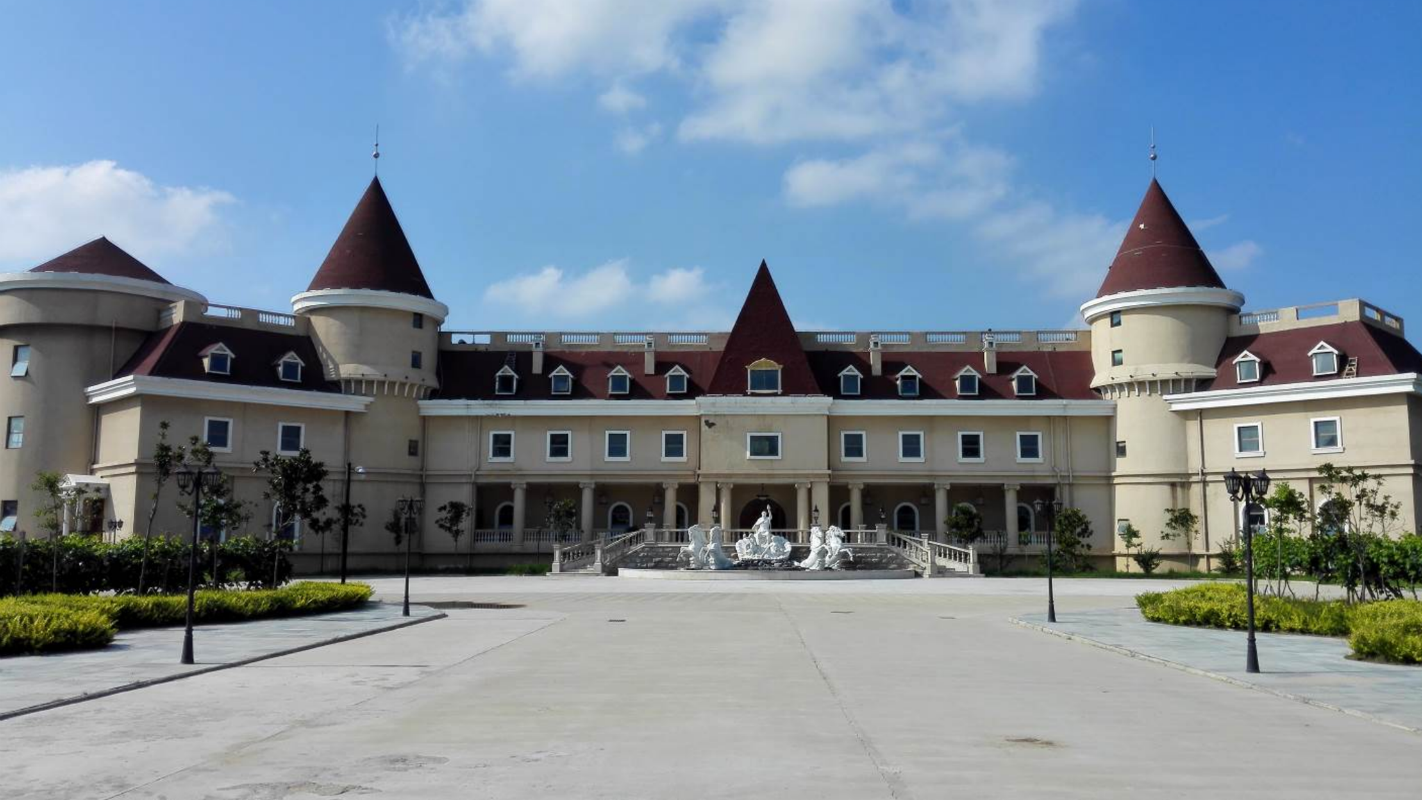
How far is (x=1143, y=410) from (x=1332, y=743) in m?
40.9

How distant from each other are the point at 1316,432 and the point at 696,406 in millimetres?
26116

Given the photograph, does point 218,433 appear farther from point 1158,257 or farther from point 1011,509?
A: point 1158,257

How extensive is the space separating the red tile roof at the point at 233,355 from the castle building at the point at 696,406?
0.37 feet

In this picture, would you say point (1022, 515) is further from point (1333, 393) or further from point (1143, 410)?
point (1333, 393)

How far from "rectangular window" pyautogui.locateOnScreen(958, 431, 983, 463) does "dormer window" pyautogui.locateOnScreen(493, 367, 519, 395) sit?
21437 millimetres

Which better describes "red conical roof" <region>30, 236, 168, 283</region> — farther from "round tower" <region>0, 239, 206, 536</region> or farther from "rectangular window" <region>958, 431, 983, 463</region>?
"rectangular window" <region>958, 431, 983, 463</region>

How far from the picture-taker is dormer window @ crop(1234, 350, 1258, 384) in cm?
4581

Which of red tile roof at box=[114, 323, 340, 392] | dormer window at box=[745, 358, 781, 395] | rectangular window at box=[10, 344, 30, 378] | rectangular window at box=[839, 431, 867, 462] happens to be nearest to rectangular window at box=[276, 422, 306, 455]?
red tile roof at box=[114, 323, 340, 392]

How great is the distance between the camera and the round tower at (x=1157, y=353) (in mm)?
47156

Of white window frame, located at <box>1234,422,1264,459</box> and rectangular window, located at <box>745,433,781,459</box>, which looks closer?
white window frame, located at <box>1234,422,1264,459</box>

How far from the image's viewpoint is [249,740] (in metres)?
9.59

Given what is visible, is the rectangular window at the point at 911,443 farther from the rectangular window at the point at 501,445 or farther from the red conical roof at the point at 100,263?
the red conical roof at the point at 100,263

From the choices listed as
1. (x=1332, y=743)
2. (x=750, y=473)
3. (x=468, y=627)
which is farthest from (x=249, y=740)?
(x=750, y=473)

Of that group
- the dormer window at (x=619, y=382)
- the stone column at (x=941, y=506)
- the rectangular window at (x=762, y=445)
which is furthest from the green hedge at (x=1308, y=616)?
the dormer window at (x=619, y=382)
